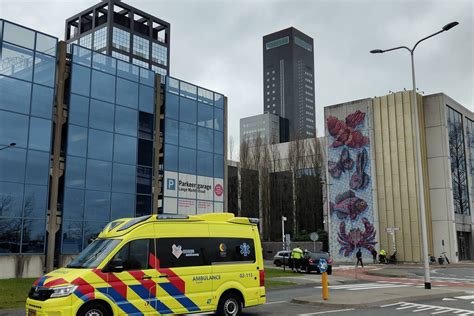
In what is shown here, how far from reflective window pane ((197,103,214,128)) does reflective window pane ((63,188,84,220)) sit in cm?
1302

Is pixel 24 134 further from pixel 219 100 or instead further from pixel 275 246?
pixel 275 246

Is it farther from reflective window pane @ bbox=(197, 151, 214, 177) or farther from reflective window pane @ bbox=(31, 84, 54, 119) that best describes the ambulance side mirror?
reflective window pane @ bbox=(197, 151, 214, 177)

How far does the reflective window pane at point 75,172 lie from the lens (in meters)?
33.1

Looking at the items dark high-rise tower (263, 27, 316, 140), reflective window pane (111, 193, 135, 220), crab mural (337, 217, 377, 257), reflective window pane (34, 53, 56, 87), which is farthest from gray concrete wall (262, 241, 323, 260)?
dark high-rise tower (263, 27, 316, 140)

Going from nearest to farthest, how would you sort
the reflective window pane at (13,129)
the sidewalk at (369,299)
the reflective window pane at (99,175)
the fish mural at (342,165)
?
the sidewalk at (369,299), the reflective window pane at (13,129), the reflective window pane at (99,175), the fish mural at (342,165)

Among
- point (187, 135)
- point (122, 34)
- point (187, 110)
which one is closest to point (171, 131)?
point (187, 135)

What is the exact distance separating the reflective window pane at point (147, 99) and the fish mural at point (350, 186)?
2397cm

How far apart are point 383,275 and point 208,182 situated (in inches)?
669

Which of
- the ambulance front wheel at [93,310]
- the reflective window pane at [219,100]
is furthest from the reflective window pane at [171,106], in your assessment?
the ambulance front wheel at [93,310]

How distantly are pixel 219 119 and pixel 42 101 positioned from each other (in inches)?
658

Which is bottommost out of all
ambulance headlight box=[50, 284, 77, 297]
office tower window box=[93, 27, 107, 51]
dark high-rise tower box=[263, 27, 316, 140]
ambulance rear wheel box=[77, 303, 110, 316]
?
ambulance rear wheel box=[77, 303, 110, 316]

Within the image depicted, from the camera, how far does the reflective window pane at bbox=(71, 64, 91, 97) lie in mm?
33844

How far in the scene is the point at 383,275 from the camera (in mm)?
31891

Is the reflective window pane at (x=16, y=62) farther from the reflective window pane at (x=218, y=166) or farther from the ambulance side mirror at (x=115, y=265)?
the ambulance side mirror at (x=115, y=265)
